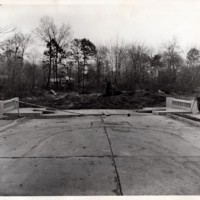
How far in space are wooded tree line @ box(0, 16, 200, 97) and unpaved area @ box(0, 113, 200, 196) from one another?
23.2 m

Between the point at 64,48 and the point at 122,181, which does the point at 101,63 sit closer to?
the point at 64,48

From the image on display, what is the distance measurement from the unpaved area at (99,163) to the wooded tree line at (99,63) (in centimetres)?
2324

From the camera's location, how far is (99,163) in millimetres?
4512

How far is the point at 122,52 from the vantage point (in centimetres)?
3609

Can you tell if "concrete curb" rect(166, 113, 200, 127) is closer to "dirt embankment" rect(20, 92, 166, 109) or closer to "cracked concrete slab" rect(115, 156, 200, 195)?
"cracked concrete slab" rect(115, 156, 200, 195)

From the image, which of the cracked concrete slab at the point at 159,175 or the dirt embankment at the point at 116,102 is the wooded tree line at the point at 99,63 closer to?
the dirt embankment at the point at 116,102

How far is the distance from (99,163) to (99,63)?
34.8 meters

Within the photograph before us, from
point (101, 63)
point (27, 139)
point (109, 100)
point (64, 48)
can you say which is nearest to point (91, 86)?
point (101, 63)

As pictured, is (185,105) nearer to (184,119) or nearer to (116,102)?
(184,119)

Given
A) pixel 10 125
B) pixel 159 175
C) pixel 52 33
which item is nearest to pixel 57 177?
pixel 159 175

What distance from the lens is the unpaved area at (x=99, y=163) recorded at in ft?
11.2

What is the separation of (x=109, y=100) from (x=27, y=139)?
573 inches

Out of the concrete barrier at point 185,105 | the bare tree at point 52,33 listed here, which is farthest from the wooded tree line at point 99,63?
the concrete barrier at point 185,105

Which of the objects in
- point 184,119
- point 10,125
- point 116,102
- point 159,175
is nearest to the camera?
point 159,175
